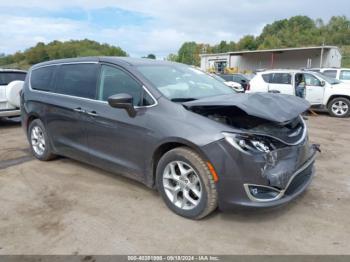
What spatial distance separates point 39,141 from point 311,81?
9331 mm

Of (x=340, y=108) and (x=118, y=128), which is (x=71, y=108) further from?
(x=340, y=108)

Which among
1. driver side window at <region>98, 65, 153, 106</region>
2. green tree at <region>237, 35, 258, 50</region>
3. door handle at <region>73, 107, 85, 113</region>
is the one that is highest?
green tree at <region>237, 35, 258, 50</region>

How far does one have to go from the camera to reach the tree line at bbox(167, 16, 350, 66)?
250 feet

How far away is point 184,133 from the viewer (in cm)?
319

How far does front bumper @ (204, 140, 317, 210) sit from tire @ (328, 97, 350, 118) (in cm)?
881

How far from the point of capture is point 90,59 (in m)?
4.45

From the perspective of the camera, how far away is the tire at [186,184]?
3119 mm

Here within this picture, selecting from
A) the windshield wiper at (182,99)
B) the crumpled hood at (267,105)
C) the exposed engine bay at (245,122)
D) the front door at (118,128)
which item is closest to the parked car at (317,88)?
the crumpled hood at (267,105)

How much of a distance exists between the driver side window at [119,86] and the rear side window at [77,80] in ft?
0.52

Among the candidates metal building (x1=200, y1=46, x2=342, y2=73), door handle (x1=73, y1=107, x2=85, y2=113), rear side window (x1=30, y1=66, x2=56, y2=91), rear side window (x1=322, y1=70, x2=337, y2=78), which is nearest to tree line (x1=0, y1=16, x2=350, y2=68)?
metal building (x1=200, y1=46, x2=342, y2=73)

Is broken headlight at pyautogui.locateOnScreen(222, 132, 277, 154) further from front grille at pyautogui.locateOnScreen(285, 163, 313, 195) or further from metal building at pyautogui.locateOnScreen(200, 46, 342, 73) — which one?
metal building at pyautogui.locateOnScreen(200, 46, 342, 73)

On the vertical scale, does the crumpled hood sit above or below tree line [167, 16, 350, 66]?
below

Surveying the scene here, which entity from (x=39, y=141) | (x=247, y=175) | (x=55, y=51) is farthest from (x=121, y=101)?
(x=55, y=51)

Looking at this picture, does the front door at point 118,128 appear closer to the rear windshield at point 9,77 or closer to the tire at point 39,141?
the tire at point 39,141
